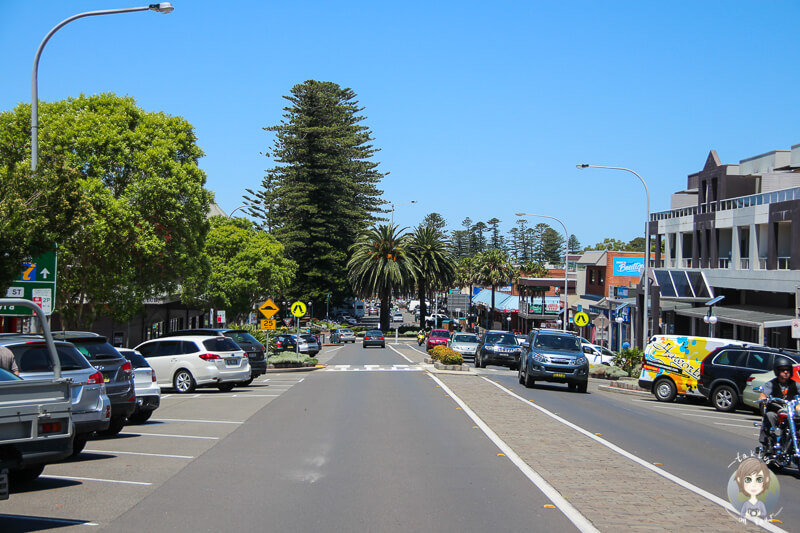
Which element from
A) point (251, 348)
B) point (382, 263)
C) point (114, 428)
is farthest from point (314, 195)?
point (114, 428)

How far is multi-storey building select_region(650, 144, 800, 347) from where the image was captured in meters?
37.8

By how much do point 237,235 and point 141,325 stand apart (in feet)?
40.1

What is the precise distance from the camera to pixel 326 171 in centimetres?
8625

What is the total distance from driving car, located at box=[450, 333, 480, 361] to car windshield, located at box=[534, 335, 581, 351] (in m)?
17.8

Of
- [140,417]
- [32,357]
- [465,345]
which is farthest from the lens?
[465,345]

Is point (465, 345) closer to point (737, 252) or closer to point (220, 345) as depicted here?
point (737, 252)

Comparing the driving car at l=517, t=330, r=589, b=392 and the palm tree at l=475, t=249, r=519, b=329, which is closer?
the driving car at l=517, t=330, r=589, b=392

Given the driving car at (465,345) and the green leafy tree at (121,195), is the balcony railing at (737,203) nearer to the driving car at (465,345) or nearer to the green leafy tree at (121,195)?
the driving car at (465,345)

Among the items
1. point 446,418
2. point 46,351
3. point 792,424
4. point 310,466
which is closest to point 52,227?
point 46,351

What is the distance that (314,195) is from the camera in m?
87.9

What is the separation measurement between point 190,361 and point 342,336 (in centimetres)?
5400

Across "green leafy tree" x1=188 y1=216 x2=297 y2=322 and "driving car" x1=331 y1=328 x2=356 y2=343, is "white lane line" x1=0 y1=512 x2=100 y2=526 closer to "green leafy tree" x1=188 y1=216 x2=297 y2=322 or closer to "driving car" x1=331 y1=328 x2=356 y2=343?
"green leafy tree" x1=188 y1=216 x2=297 y2=322

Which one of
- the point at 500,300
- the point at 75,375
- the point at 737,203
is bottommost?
the point at 75,375

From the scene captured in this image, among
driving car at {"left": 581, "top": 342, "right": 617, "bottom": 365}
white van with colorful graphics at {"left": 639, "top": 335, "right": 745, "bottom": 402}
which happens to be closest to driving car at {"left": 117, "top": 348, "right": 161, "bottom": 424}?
white van with colorful graphics at {"left": 639, "top": 335, "right": 745, "bottom": 402}
